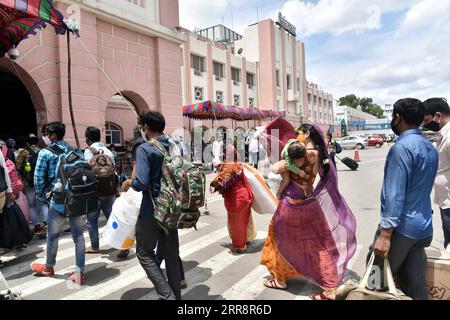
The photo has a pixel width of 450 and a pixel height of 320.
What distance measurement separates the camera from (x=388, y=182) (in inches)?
87.5

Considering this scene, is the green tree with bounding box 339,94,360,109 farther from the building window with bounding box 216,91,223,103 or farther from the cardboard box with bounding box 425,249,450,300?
the cardboard box with bounding box 425,249,450,300

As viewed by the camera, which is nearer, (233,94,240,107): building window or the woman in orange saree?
the woman in orange saree

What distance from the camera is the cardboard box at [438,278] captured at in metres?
2.28

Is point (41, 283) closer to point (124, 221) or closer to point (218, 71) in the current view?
point (124, 221)

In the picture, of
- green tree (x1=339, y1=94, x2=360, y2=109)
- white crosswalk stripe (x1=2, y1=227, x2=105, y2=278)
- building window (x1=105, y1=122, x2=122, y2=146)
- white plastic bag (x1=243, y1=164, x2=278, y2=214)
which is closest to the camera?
white crosswalk stripe (x1=2, y1=227, x2=105, y2=278)

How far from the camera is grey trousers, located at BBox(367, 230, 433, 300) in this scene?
7.40 feet

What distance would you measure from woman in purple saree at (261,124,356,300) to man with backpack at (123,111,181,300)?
46.3 inches

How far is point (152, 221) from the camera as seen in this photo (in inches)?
112

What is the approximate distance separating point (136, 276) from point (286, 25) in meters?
36.0

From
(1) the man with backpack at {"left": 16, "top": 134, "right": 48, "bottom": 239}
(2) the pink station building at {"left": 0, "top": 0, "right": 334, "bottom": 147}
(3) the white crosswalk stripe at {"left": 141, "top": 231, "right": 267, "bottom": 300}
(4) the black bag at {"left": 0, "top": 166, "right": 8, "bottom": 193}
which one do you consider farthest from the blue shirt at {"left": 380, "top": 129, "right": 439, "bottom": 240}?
(1) the man with backpack at {"left": 16, "top": 134, "right": 48, "bottom": 239}

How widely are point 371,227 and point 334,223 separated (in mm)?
2640

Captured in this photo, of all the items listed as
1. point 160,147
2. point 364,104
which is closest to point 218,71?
point 160,147

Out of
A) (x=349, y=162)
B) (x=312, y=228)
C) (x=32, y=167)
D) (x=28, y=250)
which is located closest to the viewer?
(x=312, y=228)
